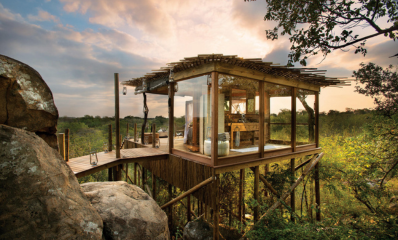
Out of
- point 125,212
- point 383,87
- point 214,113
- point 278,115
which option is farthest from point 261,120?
point 125,212

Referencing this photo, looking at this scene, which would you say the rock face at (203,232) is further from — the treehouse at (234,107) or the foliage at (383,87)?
the foliage at (383,87)

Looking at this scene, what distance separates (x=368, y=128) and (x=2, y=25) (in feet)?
39.4

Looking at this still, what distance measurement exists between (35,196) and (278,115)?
25.0 feet

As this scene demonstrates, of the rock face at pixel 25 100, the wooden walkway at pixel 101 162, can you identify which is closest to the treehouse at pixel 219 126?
the wooden walkway at pixel 101 162

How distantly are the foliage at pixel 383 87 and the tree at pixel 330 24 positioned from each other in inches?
121

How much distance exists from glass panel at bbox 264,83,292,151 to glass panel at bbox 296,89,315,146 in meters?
0.46

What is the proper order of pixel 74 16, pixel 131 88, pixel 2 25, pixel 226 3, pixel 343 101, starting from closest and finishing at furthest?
pixel 2 25, pixel 74 16, pixel 226 3, pixel 131 88, pixel 343 101

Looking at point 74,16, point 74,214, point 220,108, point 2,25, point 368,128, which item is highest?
point 74,16

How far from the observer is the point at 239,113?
22.4 feet

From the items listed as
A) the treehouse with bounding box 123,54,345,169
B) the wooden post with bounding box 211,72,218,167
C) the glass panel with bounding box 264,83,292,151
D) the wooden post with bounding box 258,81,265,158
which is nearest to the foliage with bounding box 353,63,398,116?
the treehouse with bounding box 123,54,345,169

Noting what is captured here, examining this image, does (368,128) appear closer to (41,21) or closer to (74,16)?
(74,16)

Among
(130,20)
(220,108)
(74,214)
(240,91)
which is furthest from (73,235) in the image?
(130,20)

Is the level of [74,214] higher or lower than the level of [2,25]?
lower

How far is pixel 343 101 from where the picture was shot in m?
13.3
